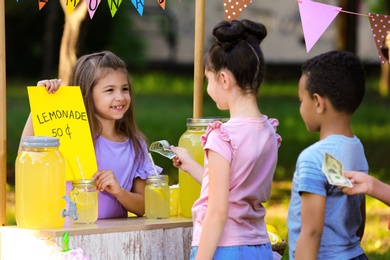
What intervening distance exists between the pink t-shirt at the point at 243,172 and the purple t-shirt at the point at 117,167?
59cm

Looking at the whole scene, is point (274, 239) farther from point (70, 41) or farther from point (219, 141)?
point (70, 41)

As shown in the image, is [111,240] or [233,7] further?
[233,7]

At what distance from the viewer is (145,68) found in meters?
23.0

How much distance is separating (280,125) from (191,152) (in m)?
9.59

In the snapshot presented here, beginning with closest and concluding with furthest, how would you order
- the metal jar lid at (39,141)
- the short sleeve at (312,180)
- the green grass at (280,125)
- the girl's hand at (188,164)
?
the short sleeve at (312,180) → the metal jar lid at (39,141) → the girl's hand at (188,164) → the green grass at (280,125)

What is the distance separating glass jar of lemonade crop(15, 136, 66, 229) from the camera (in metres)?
3.25

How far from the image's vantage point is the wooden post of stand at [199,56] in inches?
147

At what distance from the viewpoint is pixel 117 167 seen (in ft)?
12.1

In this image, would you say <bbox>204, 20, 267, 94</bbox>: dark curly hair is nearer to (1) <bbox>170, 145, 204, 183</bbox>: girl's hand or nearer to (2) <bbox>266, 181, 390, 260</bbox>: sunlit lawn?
(1) <bbox>170, 145, 204, 183</bbox>: girl's hand

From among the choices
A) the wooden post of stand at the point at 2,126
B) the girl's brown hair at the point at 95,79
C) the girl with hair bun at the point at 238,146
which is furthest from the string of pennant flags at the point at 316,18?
the girl with hair bun at the point at 238,146

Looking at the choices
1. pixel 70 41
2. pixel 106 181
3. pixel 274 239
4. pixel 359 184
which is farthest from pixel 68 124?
pixel 70 41

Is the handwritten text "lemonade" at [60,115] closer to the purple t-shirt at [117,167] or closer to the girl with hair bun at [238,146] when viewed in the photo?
the purple t-shirt at [117,167]

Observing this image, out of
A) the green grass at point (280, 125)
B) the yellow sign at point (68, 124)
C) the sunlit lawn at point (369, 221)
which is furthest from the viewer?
the green grass at point (280, 125)

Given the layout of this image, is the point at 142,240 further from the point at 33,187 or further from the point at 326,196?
the point at 326,196
